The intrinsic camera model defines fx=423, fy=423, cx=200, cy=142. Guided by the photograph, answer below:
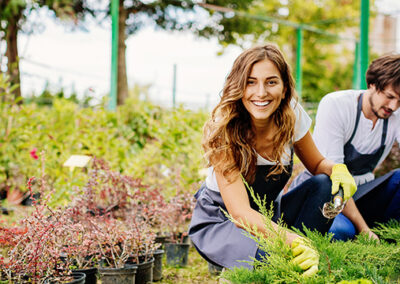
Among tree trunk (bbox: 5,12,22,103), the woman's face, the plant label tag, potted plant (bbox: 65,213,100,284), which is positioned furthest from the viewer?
tree trunk (bbox: 5,12,22,103)

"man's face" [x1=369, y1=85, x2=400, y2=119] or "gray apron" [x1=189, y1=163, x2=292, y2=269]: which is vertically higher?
"man's face" [x1=369, y1=85, x2=400, y2=119]

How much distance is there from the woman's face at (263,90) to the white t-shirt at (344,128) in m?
0.64

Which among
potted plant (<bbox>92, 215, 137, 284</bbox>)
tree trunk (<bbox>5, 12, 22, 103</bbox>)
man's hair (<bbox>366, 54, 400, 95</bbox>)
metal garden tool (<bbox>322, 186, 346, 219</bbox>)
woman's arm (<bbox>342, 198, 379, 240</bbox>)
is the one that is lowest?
potted plant (<bbox>92, 215, 137, 284</bbox>)

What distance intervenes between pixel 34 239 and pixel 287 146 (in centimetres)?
126

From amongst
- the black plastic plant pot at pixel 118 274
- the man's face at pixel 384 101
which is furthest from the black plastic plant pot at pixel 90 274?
the man's face at pixel 384 101

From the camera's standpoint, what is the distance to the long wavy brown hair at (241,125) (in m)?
1.91

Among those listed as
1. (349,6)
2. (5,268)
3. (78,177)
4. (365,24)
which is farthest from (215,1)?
(349,6)

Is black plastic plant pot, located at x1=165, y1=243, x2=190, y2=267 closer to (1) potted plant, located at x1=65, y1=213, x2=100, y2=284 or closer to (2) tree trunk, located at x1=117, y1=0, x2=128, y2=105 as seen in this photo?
(1) potted plant, located at x1=65, y1=213, x2=100, y2=284

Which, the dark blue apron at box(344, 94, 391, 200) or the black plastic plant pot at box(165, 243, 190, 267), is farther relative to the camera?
the black plastic plant pot at box(165, 243, 190, 267)

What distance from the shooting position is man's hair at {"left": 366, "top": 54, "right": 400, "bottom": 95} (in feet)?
7.52

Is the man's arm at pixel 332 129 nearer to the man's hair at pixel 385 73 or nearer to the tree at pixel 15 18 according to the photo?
the man's hair at pixel 385 73

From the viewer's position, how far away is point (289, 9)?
742 inches

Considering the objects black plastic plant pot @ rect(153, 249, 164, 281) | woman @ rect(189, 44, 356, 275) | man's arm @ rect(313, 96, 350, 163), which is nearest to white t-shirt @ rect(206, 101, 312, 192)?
woman @ rect(189, 44, 356, 275)

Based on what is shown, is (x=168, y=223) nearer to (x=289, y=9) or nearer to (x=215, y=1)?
(x=215, y=1)
